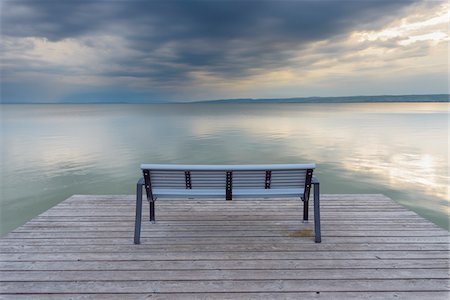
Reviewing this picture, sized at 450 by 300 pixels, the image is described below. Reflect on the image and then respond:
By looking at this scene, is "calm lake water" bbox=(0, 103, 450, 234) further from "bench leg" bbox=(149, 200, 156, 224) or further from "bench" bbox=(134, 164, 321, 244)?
"bench" bbox=(134, 164, 321, 244)

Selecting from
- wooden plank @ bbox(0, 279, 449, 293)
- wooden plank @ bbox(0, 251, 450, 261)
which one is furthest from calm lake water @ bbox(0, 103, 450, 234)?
wooden plank @ bbox(0, 279, 449, 293)

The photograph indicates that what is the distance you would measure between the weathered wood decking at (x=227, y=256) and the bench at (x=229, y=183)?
0.40m

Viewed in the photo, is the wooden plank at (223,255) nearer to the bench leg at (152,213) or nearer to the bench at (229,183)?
the bench at (229,183)

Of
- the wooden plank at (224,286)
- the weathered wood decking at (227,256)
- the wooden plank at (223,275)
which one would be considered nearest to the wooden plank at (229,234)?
the weathered wood decking at (227,256)

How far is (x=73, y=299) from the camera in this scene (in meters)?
2.46

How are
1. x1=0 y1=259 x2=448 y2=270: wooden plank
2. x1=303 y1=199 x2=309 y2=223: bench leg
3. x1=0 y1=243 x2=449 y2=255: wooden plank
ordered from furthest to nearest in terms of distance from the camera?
1. x1=303 y1=199 x2=309 y2=223: bench leg
2. x1=0 y1=243 x2=449 y2=255: wooden plank
3. x1=0 y1=259 x2=448 y2=270: wooden plank

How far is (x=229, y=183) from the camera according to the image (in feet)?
11.1

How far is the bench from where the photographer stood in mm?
3316

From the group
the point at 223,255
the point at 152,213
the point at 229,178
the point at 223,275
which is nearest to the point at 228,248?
the point at 223,255

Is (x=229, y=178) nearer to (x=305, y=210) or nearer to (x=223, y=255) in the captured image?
(x=223, y=255)

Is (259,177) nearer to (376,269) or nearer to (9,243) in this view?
(376,269)

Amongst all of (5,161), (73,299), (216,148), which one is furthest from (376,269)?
(5,161)

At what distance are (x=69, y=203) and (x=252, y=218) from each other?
117 inches

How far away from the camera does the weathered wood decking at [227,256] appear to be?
256cm
